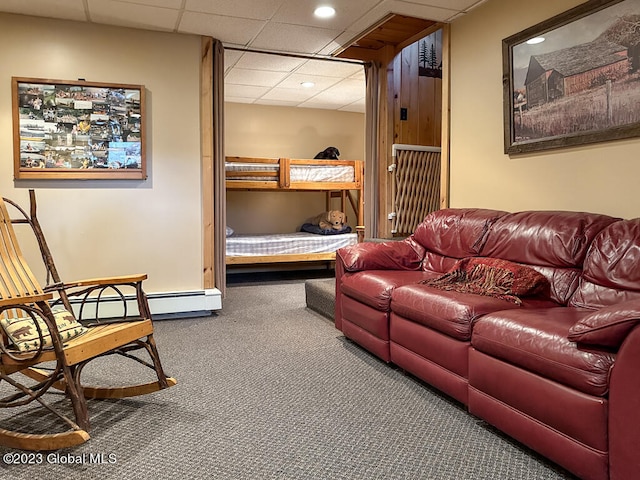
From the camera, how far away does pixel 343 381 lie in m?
2.59

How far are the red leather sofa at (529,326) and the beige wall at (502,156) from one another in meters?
0.25

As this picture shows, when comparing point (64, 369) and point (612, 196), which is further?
point (612, 196)

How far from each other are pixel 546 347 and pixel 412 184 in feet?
10.6

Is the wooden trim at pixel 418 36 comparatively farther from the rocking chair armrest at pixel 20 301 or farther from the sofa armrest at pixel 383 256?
the rocking chair armrest at pixel 20 301

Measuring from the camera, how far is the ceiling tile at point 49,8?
334cm

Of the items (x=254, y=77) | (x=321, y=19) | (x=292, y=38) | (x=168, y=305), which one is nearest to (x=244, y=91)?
(x=254, y=77)

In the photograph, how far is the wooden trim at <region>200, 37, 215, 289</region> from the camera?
4074mm

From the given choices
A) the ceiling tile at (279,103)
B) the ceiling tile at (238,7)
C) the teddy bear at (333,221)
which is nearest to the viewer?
the ceiling tile at (238,7)

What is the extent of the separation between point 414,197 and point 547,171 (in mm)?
1904

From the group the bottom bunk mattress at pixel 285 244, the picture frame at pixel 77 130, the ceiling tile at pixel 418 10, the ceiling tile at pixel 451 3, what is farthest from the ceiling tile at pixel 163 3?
the bottom bunk mattress at pixel 285 244

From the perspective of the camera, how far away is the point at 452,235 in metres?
3.22

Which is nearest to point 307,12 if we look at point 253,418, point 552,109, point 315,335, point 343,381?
point 552,109

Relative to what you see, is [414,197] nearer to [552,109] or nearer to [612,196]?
[552,109]

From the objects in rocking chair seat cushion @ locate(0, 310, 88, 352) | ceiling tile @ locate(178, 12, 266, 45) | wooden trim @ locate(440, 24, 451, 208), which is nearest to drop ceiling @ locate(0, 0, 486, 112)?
ceiling tile @ locate(178, 12, 266, 45)
